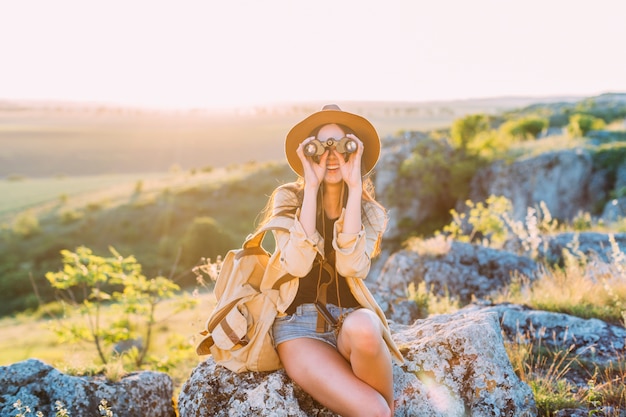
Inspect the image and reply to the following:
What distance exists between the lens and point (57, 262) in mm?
33219

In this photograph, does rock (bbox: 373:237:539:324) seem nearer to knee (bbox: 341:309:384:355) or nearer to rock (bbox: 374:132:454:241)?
knee (bbox: 341:309:384:355)

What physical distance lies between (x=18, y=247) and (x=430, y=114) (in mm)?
133986

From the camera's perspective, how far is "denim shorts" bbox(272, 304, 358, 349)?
3513mm

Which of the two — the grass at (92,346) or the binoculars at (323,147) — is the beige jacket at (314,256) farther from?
the grass at (92,346)

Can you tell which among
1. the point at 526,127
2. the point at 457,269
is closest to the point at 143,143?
the point at 526,127

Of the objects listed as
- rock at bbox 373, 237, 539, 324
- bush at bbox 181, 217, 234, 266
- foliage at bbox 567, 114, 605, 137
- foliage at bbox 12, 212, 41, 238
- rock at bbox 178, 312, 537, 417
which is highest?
foliage at bbox 567, 114, 605, 137

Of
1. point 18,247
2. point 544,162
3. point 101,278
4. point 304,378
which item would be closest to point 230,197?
point 18,247

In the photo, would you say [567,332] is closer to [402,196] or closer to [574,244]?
[574,244]

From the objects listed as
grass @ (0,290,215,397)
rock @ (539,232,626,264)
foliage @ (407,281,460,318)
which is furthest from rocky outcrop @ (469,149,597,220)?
foliage @ (407,281,460,318)

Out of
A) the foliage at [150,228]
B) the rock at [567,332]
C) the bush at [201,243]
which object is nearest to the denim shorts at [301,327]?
the rock at [567,332]

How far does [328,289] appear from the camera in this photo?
3.73 m

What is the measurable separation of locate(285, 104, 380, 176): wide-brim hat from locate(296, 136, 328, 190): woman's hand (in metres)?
0.15

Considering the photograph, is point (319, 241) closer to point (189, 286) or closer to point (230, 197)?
point (189, 286)

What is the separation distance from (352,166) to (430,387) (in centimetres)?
159
